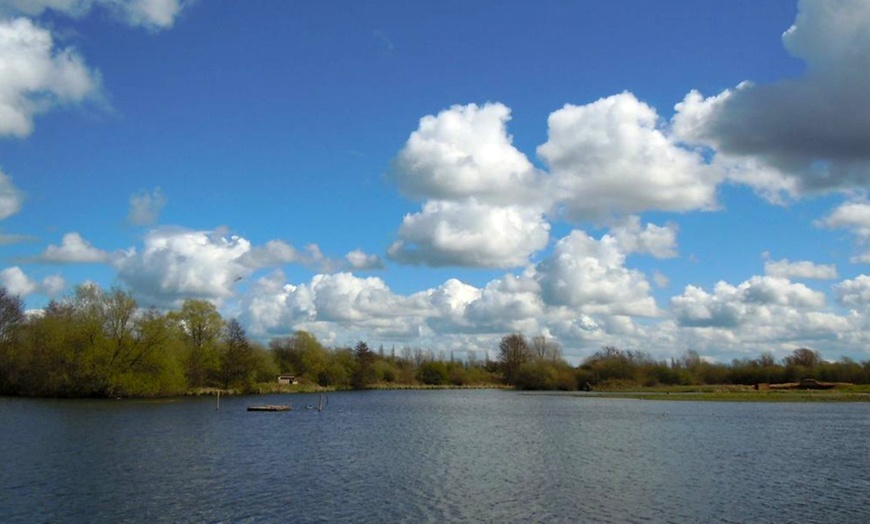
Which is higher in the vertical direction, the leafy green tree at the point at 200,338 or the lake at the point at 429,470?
the leafy green tree at the point at 200,338

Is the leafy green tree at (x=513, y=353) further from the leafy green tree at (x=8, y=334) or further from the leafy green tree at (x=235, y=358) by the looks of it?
the leafy green tree at (x=8, y=334)

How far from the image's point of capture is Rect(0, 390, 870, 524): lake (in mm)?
25188

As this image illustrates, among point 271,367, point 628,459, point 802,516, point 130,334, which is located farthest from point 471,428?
point 271,367

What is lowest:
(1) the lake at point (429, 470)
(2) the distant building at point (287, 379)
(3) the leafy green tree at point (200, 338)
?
(1) the lake at point (429, 470)

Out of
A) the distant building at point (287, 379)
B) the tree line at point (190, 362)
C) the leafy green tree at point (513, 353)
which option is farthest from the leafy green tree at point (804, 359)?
the distant building at point (287, 379)

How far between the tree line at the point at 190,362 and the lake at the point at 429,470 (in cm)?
2893

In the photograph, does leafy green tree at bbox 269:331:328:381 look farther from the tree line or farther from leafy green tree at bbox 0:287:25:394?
leafy green tree at bbox 0:287:25:394

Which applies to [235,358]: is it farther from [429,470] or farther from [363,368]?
[429,470]

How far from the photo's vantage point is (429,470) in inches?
1379

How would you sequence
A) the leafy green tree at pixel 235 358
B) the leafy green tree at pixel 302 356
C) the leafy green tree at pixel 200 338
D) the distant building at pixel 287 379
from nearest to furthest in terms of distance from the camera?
the leafy green tree at pixel 200 338
the leafy green tree at pixel 235 358
the distant building at pixel 287 379
the leafy green tree at pixel 302 356

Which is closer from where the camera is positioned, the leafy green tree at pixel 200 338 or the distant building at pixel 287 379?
the leafy green tree at pixel 200 338

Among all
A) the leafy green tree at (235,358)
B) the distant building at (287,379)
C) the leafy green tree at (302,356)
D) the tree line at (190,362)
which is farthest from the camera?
the leafy green tree at (302,356)

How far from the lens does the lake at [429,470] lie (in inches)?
992

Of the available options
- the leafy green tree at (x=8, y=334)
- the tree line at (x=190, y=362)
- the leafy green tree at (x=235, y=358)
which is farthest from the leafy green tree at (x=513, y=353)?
the leafy green tree at (x=8, y=334)
